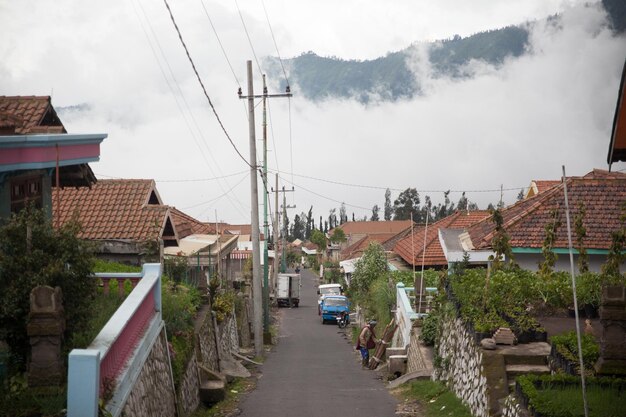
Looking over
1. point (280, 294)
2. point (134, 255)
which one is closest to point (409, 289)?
point (134, 255)

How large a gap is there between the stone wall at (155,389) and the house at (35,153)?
2894 millimetres

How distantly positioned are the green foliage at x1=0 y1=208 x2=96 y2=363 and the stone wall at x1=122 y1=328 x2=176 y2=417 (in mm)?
1258

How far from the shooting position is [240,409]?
642 inches

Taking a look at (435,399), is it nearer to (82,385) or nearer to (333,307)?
(82,385)

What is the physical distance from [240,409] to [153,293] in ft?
12.0

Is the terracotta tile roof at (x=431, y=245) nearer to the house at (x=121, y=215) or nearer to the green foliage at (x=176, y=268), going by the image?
the green foliage at (x=176, y=268)

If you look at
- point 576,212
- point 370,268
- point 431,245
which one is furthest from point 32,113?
point 370,268

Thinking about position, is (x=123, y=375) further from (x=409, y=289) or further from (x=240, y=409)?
(x=409, y=289)

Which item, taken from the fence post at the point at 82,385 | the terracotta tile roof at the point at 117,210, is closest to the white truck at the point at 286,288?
the terracotta tile roof at the point at 117,210

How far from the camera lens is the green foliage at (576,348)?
11000 mm

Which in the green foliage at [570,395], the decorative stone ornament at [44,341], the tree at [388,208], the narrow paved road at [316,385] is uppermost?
the tree at [388,208]

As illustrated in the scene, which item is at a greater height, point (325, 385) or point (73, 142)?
point (73, 142)

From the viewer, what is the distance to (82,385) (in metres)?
8.46

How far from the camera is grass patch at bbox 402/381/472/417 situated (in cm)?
1474
